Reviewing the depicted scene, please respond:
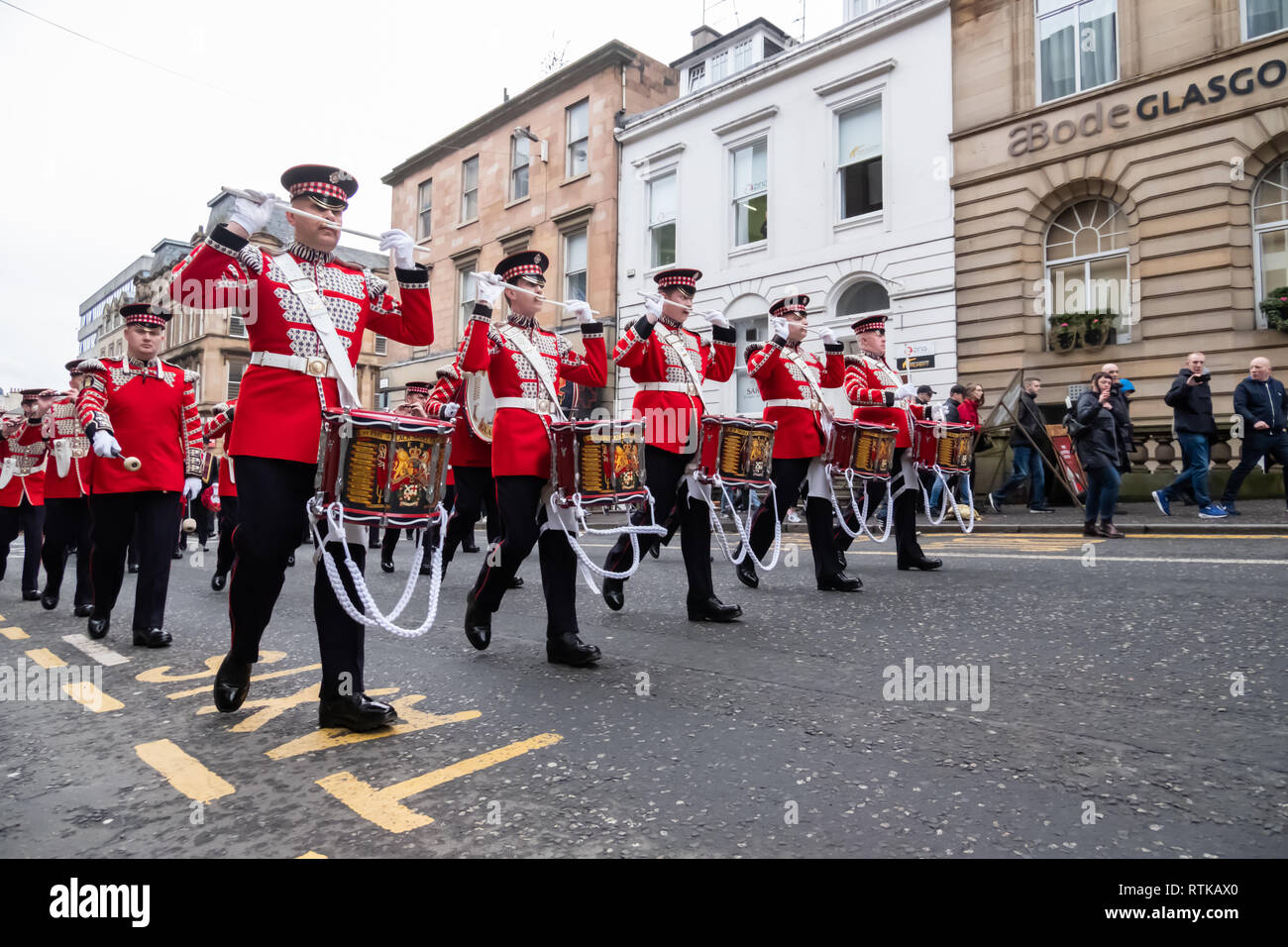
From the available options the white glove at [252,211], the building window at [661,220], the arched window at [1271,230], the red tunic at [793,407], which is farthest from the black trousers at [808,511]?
the building window at [661,220]

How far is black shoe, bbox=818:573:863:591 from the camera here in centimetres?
664

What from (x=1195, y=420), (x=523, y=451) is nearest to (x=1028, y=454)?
(x=1195, y=420)

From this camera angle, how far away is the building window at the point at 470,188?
28797mm

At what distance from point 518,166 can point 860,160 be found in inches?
485

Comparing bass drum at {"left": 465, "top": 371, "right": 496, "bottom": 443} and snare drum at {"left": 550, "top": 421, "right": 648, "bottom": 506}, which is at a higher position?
bass drum at {"left": 465, "top": 371, "right": 496, "bottom": 443}

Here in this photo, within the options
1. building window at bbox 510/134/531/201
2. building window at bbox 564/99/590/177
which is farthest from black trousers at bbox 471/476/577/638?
building window at bbox 510/134/531/201

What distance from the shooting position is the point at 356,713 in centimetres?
333

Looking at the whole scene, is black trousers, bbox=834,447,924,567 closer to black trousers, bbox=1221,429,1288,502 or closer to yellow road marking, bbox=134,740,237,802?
yellow road marking, bbox=134,740,237,802

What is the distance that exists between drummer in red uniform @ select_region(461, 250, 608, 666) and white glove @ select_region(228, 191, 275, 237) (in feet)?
3.61

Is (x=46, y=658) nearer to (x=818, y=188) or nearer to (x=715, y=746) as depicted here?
(x=715, y=746)
